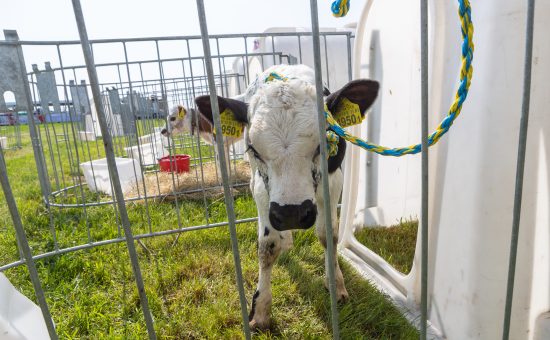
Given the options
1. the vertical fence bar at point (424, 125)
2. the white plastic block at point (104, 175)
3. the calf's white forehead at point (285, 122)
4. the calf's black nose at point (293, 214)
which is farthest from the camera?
the white plastic block at point (104, 175)

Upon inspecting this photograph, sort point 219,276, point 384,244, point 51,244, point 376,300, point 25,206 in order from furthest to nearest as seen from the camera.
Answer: point 25,206, point 51,244, point 384,244, point 219,276, point 376,300

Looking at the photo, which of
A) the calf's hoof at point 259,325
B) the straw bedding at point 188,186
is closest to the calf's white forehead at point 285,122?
the calf's hoof at point 259,325

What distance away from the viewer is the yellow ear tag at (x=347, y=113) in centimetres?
190

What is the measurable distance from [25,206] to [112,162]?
4847 mm

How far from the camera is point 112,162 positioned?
89 cm

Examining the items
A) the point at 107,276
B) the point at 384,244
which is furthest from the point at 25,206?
the point at 384,244

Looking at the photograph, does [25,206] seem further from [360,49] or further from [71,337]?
[360,49]

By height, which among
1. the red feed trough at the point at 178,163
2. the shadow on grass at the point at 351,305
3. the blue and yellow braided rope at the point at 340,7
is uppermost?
the blue and yellow braided rope at the point at 340,7

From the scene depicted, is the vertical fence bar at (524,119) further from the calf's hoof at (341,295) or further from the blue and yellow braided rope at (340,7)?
the calf's hoof at (341,295)

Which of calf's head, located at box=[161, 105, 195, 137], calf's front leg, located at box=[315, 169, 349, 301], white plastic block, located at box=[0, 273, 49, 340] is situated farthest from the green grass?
calf's head, located at box=[161, 105, 195, 137]

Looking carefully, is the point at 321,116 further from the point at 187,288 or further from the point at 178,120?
the point at 178,120

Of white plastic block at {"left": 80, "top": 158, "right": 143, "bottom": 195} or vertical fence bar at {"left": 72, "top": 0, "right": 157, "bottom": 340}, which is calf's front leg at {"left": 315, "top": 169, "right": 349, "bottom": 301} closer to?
vertical fence bar at {"left": 72, "top": 0, "right": 157, "bottom": 340}

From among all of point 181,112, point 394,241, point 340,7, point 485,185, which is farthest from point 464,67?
point 181,112

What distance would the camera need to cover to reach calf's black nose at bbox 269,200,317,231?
5.49 ft
